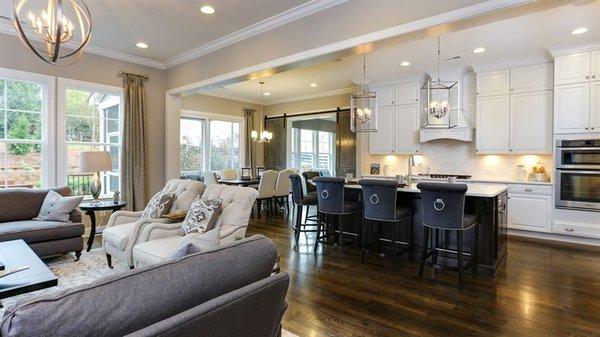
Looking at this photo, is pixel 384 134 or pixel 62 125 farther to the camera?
pixel 384 134

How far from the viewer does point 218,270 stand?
1178 mm

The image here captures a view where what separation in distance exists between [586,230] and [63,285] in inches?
261

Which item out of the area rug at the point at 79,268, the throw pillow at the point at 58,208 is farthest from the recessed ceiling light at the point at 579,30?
the throw pillow at the point at 58,208

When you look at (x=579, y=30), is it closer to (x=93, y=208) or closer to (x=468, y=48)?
(x=468, y=48)

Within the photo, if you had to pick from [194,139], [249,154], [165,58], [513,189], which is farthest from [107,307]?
[249,154]

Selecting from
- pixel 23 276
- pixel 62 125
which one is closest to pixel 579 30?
pixel 23 276

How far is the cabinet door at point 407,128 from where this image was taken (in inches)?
259

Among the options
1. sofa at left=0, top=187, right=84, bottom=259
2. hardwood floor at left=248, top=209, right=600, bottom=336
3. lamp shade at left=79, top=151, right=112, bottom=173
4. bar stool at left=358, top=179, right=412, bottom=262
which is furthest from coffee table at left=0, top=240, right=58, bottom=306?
bar stool at left=358, top=179, right=412, bottom=262

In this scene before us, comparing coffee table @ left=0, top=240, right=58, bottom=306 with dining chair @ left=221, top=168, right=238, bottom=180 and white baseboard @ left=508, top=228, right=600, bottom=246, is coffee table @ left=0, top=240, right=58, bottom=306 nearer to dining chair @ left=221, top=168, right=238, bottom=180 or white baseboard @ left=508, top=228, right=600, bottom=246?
dining chair @ left=221, top=168, right=238, bottom=180

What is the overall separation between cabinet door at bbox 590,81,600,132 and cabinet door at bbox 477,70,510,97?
44.4 inches

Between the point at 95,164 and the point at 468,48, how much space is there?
5613 millimetres

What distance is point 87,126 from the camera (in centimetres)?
530

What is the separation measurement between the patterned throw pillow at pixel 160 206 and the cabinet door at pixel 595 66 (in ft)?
19.6

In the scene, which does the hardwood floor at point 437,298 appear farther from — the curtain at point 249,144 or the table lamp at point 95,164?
the curtain at point 249,144
